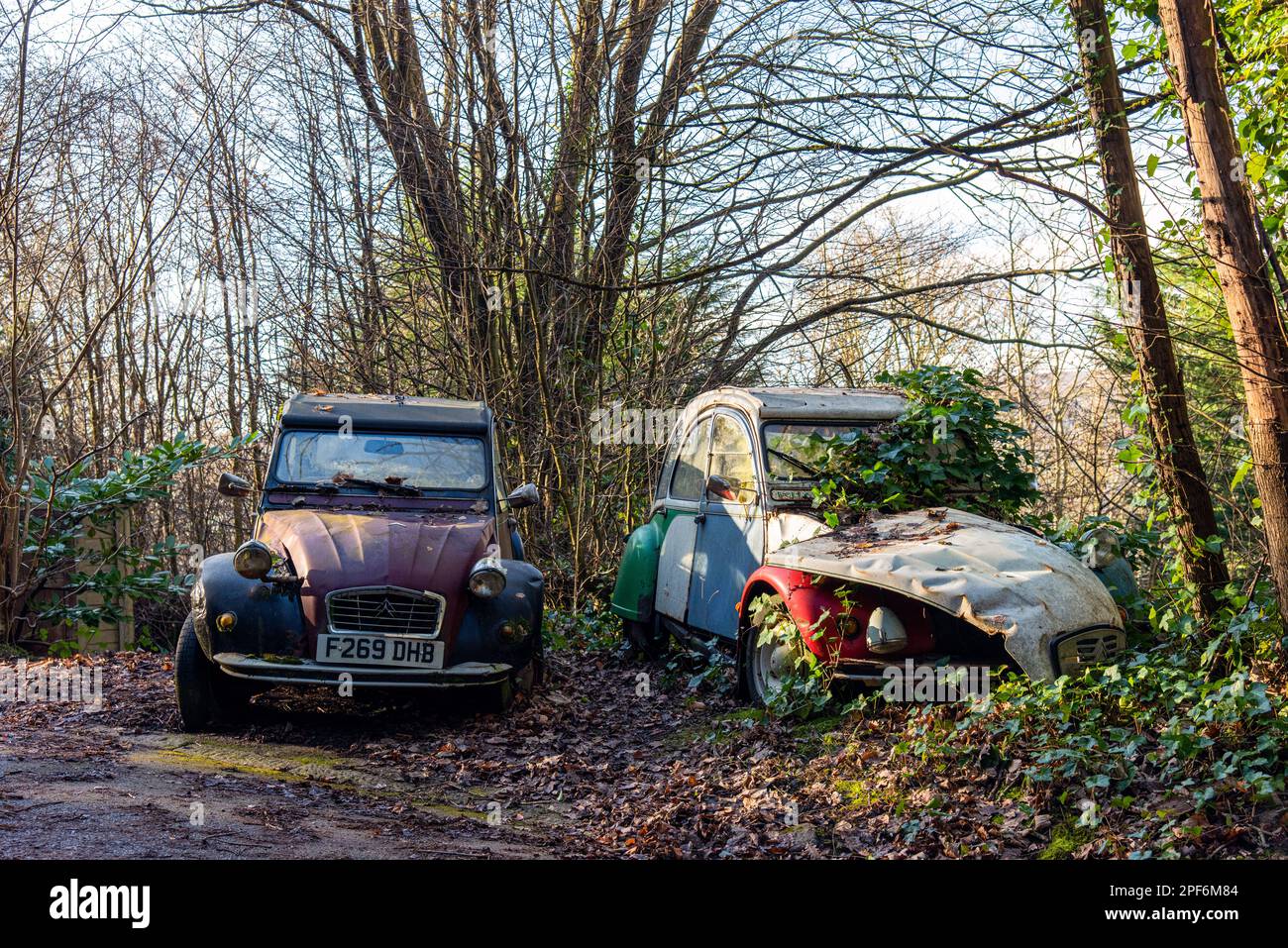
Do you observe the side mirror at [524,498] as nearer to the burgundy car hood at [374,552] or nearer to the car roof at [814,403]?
the burgundy car hood at [374,552]

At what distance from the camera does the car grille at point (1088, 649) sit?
564cm

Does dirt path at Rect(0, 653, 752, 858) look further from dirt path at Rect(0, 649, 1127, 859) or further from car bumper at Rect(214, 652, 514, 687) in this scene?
car bumper at Rect(214, 652, 514, 687)

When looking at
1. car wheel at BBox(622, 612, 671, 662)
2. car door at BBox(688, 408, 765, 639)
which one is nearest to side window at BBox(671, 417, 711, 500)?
car door at BBox(688, 408, 765, 639)

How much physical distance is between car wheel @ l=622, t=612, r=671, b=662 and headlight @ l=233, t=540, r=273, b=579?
11.6 feet

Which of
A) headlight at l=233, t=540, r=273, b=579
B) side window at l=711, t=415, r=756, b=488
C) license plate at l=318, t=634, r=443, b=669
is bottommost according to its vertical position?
license plate at l=318, t=634, r=443, b=669

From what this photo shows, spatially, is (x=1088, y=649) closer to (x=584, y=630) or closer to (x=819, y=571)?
(x=819, y=571)

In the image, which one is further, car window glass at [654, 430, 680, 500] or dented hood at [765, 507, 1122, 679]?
car window glass at [654, 430, 680, 500]

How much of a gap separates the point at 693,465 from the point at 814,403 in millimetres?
1299

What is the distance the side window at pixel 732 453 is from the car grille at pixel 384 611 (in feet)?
7.76

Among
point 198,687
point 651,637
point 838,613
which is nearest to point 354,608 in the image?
point 198,687

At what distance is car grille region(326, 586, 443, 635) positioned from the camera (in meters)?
6.74

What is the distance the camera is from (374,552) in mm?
6992
